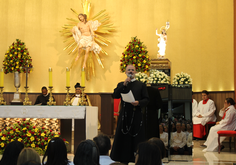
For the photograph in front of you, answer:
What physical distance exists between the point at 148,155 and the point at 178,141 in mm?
3642

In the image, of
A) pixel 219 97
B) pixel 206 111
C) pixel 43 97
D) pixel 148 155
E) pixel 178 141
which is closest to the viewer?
pixel 148 155

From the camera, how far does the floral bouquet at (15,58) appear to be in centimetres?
906

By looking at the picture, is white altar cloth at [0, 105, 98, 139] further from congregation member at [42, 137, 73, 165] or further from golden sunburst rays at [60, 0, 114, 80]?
golden sunburst rays at [60, 0, 114, 80]

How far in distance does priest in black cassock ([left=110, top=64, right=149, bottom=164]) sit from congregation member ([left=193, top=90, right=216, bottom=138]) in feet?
16.7

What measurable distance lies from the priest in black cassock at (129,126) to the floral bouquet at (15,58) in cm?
581

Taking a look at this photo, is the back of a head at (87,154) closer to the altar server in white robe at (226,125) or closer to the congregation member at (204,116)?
the altar server in white robe at (226,125)

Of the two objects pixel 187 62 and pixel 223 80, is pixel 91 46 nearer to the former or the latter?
pixel 187 62

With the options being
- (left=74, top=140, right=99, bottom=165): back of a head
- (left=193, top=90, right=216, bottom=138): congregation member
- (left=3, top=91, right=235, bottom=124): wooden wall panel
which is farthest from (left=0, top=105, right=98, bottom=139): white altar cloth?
(left=193, top=90, right=216, bottom=138): congregation member

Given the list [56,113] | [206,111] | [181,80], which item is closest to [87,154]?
[56,113]

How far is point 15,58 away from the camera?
360 inches

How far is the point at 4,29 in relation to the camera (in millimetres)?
9984

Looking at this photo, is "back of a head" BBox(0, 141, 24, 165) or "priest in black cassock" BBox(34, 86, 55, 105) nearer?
"back of a head" BBox(0, 141, 24, 165)

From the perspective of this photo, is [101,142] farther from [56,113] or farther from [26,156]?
[56,113]

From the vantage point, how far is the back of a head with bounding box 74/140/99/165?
7.81 ft
